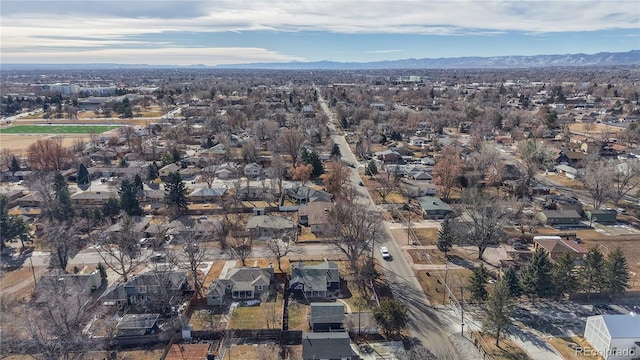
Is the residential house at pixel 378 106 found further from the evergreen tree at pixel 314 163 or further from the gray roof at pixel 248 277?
the gray roof at pixel 248 277

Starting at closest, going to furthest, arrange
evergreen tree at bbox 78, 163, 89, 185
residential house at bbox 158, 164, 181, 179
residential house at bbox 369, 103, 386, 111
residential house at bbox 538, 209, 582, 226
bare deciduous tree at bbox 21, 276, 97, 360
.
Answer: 1. bare deciduous tree at bbox 21, 276, 97, 360
2. residential house at bbox 538, 209, 582, 226
3. evergreen tree at bbox 78, 163, 89, 185
4. residential house at bbox 158, 164, 181, 179
5. residential house at bbox 369, 103, 386, 111

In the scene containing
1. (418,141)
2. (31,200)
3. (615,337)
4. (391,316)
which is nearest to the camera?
(615,337)

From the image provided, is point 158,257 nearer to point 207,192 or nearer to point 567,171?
point 207,192

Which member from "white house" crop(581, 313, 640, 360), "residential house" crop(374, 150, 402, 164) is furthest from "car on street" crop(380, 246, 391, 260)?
"residential house" crop(374, 150, 402, 164)

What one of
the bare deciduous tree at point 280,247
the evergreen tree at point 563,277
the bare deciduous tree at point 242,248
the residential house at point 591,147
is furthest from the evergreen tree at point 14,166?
the residential house at point 591,147

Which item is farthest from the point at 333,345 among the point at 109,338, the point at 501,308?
the point at 109,338

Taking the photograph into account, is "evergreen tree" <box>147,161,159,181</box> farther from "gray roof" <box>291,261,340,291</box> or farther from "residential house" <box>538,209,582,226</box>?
"residential house" <box>538,209,582,226</box>

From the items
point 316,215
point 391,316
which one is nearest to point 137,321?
point 391,316
